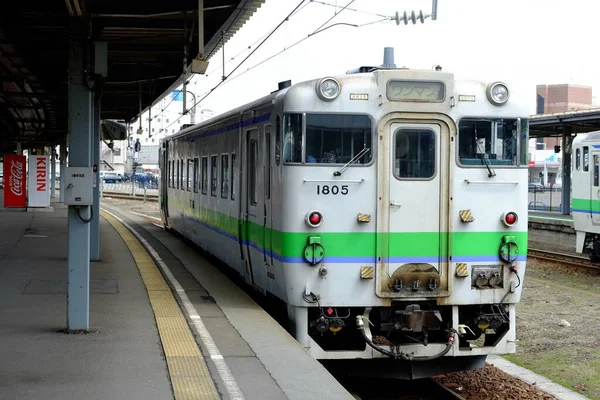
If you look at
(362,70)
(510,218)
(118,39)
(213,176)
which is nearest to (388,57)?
(362,70)

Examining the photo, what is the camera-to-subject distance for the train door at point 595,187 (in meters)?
18.8

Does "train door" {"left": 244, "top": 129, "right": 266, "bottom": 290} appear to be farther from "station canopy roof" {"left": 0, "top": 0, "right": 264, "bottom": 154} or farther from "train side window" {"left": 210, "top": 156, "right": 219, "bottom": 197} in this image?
"train side window" {"left": 210, "top": 156, "right": 219, "bottom": 197}

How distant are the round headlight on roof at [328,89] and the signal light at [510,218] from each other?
2.09 meters

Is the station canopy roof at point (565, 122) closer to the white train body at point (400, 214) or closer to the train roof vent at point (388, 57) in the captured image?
the train roof vent at point (388, 57)

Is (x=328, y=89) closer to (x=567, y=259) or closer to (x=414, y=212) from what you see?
(x=414, y=212)

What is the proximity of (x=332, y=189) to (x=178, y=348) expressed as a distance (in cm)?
213

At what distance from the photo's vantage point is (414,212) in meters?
8.34

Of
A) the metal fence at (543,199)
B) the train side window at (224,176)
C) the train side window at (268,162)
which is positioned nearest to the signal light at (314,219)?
the train side window at (268,162)

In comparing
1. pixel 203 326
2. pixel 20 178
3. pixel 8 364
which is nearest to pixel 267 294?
pixel 203 326

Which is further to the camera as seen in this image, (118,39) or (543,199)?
(543,199)

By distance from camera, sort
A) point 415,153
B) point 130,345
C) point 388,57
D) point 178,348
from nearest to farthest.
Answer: point 178,348
point 130,345
point 415,153
point 388,57

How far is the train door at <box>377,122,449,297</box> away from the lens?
829cm

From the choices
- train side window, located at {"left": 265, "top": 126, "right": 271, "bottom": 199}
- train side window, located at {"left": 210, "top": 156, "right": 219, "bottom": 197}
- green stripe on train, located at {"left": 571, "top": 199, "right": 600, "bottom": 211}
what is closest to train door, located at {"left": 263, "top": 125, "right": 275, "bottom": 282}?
train side window, located at {"left": 265, "top": 126, "right": 271, "bottom": 199}

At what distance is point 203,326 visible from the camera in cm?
902
